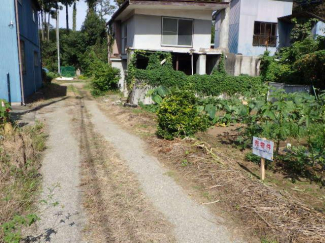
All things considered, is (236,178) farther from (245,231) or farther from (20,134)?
(20,134)

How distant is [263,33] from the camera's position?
69.8ft

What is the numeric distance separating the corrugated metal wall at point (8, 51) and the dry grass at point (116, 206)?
23.5 feet

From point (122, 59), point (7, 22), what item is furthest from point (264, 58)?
point (7, 22)

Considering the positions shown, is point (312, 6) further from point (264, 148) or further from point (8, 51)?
point (264, 148)

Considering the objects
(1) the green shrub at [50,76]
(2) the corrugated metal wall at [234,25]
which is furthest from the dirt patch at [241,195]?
(1) the green shrub at [50,76]

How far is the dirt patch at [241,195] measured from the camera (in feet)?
11.2

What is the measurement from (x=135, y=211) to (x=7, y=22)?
10650mm

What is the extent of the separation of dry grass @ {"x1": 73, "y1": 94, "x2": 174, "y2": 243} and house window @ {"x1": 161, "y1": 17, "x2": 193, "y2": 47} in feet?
39.2

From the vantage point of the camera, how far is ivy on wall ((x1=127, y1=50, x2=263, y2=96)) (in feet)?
45.2

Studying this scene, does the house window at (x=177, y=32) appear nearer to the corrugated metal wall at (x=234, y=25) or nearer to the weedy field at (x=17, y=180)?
the corrugated metal wall at (x=234, y=25)

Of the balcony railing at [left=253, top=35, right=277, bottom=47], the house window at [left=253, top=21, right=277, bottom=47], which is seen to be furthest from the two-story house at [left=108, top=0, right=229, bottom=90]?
→ the house window at [left=253, top=21, right=277, bottom=47]

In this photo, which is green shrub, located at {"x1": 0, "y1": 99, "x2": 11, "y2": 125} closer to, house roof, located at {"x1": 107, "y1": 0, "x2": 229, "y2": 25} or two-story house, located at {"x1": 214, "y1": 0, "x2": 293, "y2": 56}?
house roof, located at {"x1": 107, "y1": 0, "x2": 229, "y2": 25}

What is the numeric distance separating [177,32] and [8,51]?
9315mm

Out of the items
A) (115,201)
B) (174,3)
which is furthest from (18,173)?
(174,3)
